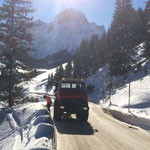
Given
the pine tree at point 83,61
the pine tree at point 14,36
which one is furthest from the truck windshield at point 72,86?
the pine tree at point 83,61

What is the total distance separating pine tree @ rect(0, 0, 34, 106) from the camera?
19.1 meters

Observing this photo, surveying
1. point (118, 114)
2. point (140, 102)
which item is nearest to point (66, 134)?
point (118, 114)

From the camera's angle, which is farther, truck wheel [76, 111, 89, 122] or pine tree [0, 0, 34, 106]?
pine tree [0, 0, 34, 106]

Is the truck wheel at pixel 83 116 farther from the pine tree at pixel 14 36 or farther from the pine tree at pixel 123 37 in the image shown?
the pine tree at pixel 123 37

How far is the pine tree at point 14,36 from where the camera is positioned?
19.1 meters

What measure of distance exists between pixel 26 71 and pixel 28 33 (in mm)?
4526

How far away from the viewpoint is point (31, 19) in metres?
20.2

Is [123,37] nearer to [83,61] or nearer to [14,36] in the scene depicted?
[14,36]

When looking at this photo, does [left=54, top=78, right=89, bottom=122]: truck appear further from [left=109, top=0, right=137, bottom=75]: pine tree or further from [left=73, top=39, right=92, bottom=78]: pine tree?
[left=73, top=39, right=92, bottom=78]: pine tree

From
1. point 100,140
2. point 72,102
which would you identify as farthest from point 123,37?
point 100,140

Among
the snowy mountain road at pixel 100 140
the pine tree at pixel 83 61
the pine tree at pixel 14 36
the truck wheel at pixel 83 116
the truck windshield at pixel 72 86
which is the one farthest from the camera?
the pine tree at pixel 83 61

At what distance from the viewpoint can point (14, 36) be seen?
19.7 metres

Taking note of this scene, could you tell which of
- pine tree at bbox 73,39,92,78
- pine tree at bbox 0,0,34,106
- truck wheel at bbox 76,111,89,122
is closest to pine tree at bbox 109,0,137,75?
pine tree at bbox 0,0,34,106

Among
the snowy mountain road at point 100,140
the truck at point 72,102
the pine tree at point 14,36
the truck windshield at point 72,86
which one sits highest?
the pine tree at point 14,36
